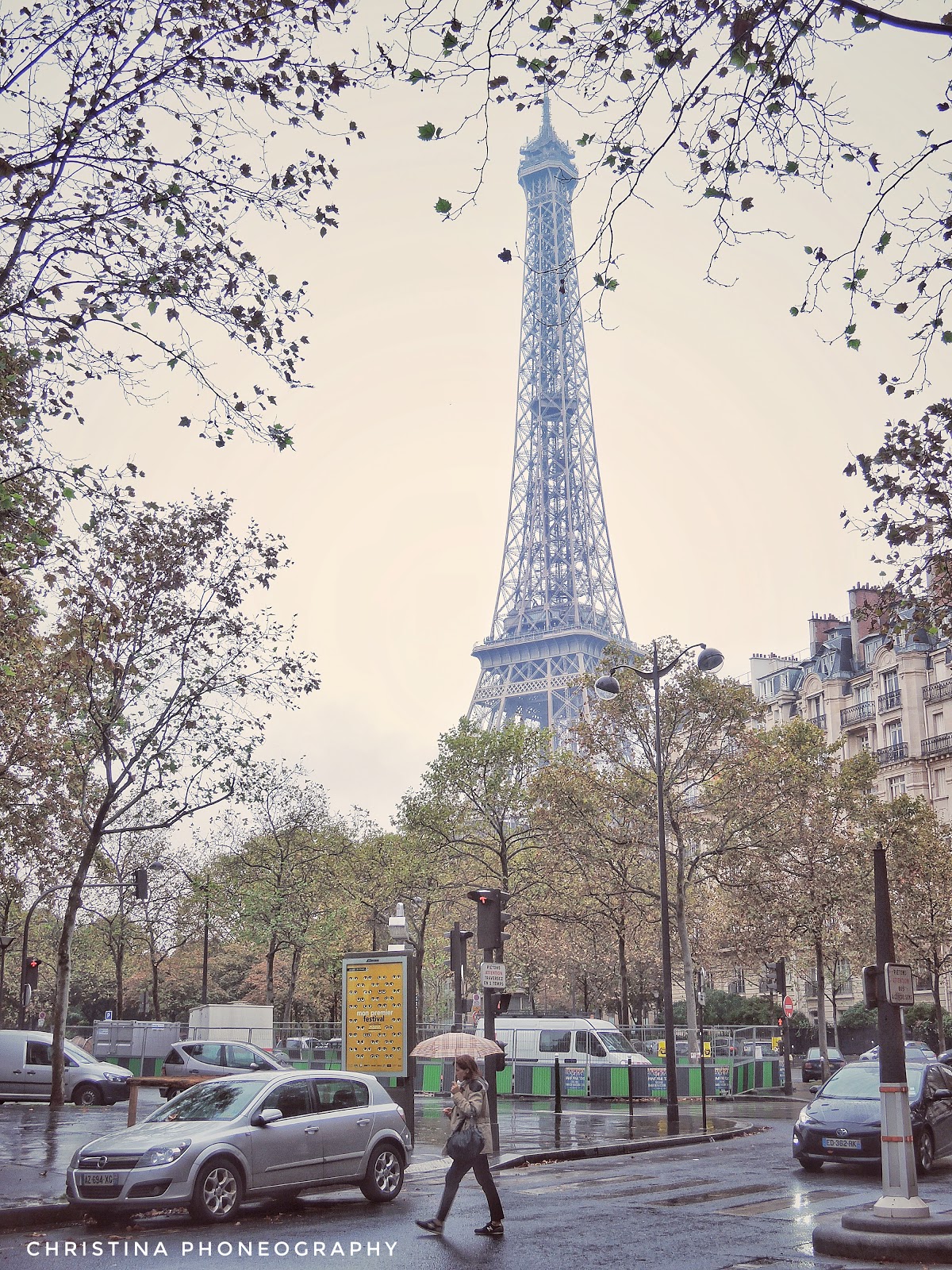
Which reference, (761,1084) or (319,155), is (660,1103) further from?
(319,155)

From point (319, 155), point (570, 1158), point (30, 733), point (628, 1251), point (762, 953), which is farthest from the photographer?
point (762, 953)

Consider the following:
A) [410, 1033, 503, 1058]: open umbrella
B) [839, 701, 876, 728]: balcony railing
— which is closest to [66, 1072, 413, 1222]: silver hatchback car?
[410, 1033, 503, 1058]: open umbrella

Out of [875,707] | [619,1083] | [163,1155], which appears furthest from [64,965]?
[875,707]

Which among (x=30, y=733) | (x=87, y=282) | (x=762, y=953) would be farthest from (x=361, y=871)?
(x=87, y=282)

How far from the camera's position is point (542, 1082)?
3572cm

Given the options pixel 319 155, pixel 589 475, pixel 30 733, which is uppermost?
pixel 589 475

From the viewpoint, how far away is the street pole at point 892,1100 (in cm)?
1184

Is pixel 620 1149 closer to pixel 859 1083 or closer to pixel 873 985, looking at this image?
pixel 859 1083

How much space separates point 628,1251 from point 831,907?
36.6 metres

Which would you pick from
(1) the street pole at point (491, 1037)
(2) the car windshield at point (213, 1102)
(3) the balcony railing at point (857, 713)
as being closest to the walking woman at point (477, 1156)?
(2) the car windshield at point (213, 1102)

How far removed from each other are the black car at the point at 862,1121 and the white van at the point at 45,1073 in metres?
18.0

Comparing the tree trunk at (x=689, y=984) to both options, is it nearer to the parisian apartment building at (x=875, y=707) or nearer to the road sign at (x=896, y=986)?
the parisian apartment building at (x=875, y=707)

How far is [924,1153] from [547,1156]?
5.47 metres

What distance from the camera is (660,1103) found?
3419 centimetres
